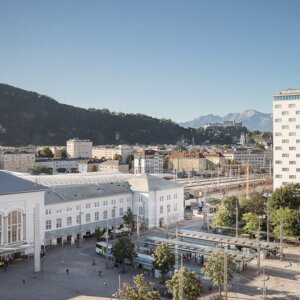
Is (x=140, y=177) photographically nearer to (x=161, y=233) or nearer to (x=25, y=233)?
(x=161, y=233)

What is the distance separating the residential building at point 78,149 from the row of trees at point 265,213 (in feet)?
414

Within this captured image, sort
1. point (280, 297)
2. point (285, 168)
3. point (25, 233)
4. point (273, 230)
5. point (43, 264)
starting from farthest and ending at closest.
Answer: point (285, 168) → point (273, 230) → point (25, 233) → point (43, 264) → point (280, 297)

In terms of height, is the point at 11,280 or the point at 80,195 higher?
the point at 80,195

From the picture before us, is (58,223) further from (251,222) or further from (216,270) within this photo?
(216,270)

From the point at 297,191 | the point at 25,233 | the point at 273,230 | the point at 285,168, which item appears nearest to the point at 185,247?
the point at 273,230

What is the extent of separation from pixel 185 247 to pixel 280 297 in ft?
35.8

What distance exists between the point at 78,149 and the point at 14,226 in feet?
442

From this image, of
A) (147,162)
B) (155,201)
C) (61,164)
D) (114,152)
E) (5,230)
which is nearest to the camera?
(5,230)

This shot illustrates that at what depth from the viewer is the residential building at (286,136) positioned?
70.4 metres

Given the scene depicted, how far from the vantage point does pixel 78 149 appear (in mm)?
173250

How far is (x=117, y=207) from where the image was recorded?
53.1 meters

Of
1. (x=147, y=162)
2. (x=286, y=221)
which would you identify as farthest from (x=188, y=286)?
(x=147, y=162)

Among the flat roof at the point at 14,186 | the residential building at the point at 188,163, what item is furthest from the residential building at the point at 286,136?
the residential building at the point at 188,163

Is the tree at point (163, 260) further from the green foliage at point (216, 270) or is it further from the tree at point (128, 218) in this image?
the tree at point (128, 218)
